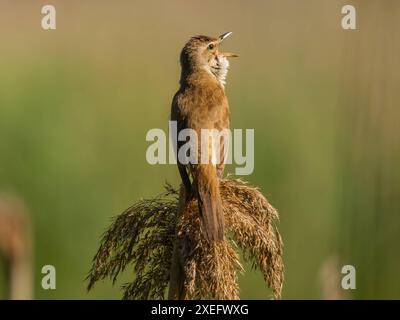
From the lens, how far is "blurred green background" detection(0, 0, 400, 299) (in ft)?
16.4

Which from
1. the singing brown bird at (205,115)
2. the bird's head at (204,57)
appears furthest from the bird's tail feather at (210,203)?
the bird's head at (204,57)

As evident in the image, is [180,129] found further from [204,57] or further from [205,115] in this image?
[204,57]

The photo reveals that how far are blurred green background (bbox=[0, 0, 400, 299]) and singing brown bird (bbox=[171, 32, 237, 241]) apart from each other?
105 centimetres

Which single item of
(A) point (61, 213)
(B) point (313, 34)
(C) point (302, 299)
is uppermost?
(B) point (313, 34)

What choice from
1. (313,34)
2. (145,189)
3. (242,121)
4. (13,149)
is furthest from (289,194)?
(13,149)

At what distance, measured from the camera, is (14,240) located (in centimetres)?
292

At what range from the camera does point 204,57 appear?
4.50 meters

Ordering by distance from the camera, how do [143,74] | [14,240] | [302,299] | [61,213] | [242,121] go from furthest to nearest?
[143,74], [242,121], [61,213], [302,299], [14,240]

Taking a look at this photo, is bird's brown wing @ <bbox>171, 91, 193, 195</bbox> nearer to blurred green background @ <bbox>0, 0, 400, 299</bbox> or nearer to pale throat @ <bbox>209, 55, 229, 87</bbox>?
pale throat @ <bbox>209, 55, 229, 87</bbox>

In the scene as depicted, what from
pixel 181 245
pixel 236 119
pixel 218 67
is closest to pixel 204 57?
pixel 218 67

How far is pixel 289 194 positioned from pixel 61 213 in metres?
1.59

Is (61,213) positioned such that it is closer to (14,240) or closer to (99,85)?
(99,85)

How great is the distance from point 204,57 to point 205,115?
620 millimetres

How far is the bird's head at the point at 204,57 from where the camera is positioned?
448 centimetres
